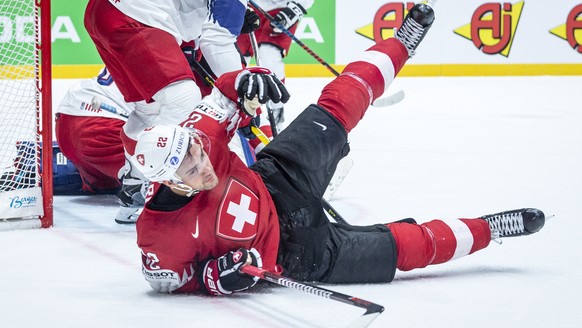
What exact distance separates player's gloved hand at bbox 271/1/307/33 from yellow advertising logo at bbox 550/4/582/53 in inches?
181

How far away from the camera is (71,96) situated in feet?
12.7

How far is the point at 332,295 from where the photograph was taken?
2.05 meters

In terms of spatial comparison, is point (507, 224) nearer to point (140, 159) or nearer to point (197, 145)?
point (197, 145)

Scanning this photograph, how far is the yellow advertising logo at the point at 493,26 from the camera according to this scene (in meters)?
8.74

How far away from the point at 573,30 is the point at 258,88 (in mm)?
7017

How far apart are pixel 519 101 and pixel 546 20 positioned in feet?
5.68

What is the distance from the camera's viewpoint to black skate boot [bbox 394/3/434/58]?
277 cm

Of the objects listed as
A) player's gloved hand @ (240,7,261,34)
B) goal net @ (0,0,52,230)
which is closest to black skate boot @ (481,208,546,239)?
goal net @ (0,0,52,230)

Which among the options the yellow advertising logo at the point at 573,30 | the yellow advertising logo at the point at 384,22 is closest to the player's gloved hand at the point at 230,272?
the yellow advertising logo at the point at 384,22

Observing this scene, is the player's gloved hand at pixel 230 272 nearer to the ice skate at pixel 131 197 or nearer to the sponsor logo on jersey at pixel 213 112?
the sponsor logo on jersey at pixel 213 112

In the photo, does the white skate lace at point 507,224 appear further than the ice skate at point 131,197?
No

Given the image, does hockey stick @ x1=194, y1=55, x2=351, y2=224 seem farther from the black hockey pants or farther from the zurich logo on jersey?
the zurich logo on jersey

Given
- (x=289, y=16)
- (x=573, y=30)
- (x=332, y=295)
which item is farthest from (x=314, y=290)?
(x=573, y=30)

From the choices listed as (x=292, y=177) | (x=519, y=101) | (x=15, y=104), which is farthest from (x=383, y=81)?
(x=519, y=101)
